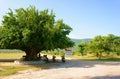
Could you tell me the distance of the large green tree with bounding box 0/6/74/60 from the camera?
112 feet

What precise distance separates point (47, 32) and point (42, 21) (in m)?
2.24

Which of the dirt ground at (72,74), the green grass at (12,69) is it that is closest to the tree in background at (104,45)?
the green grass at (12,69)

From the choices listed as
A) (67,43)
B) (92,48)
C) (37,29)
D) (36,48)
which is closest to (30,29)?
(37,29)

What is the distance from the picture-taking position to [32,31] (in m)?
34.0

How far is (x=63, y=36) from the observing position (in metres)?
37.4

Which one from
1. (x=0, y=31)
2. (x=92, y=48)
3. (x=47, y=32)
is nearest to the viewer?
(x=47, y=32)

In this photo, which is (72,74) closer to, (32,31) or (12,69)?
(12,69)

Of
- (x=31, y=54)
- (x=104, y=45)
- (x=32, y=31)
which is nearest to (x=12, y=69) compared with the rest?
(x=32, y=31)

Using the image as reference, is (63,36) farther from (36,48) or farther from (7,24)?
(7,24)

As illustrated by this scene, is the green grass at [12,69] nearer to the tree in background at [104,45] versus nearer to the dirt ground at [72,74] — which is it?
the dirt ground at [72,74]

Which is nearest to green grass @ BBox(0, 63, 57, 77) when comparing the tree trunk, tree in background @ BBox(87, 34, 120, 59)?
the tree trunk

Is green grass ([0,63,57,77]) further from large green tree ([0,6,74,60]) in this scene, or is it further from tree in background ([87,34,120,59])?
tree in background ([87,34,120,59])

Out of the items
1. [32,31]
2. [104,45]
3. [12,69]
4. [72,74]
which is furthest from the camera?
[104,45]

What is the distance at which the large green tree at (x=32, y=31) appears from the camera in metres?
34.2
